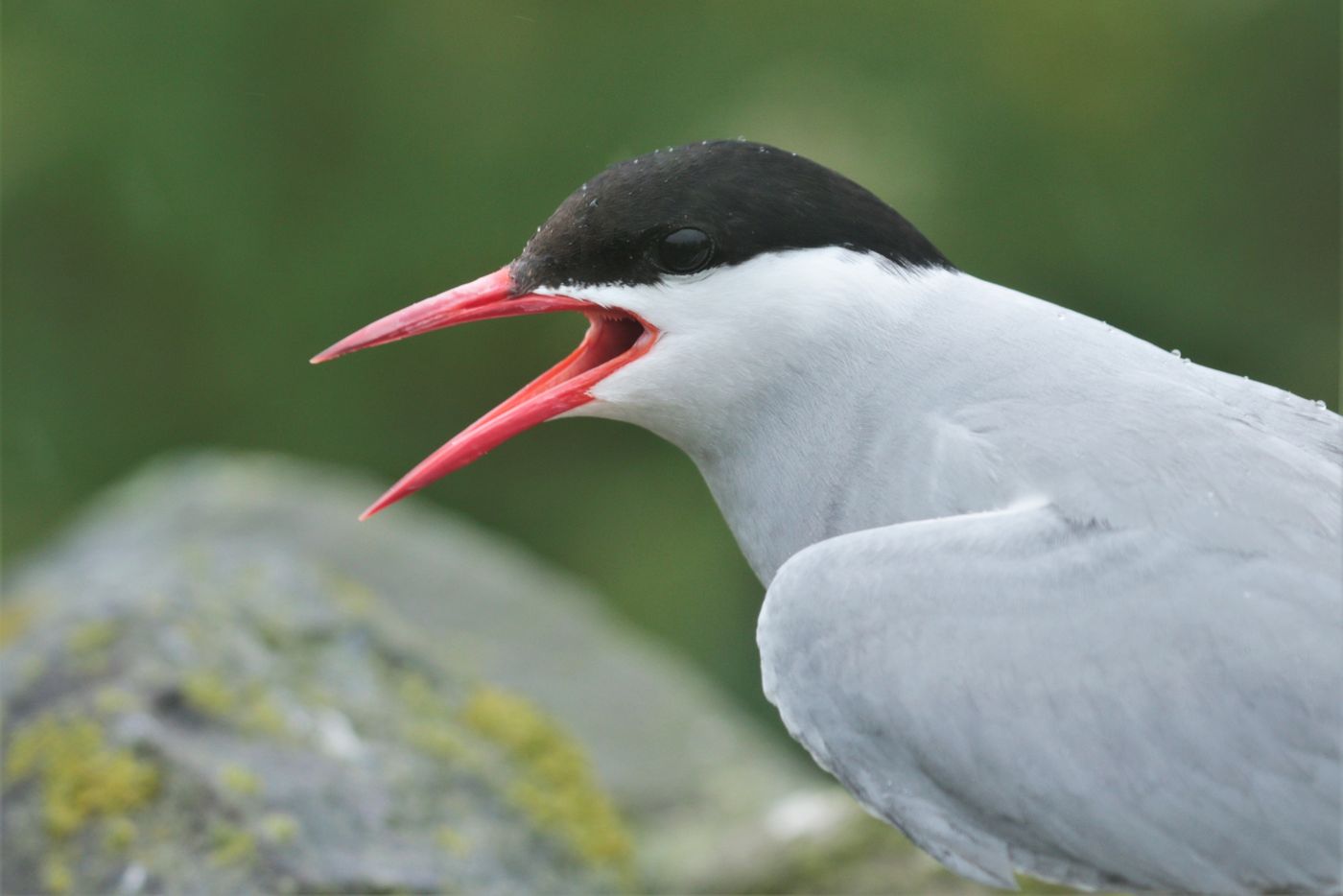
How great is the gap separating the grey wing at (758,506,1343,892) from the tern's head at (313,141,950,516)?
499 mm

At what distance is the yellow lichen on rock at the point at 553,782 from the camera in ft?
11.8

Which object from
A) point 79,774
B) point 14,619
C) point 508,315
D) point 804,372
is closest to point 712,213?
point 804,372

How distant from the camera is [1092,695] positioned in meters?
2.19

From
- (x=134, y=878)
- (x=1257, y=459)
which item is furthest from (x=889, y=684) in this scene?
(x=134, y=878)

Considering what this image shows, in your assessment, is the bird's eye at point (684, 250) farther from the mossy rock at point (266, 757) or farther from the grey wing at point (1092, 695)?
the mossy rock at point (266, 757)

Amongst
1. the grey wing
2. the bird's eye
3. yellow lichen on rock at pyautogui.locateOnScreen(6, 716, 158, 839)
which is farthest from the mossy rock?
the bird's eye

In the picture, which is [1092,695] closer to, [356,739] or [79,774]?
[356,739]

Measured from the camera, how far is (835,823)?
156 inches

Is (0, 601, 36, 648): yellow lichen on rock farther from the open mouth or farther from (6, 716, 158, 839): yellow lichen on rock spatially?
the open mouth

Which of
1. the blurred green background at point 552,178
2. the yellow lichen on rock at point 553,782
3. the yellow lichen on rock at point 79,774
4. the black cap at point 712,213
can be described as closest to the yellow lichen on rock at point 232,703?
the yellow lichen on rock at point 79,774

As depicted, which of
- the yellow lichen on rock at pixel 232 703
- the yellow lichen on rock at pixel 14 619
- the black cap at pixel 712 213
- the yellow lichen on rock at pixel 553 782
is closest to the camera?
the black cap at pixel 712 213

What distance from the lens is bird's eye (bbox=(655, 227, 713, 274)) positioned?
2.59 metres

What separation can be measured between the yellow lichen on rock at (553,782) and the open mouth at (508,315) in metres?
1.12

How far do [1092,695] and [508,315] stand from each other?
4.08 feet
